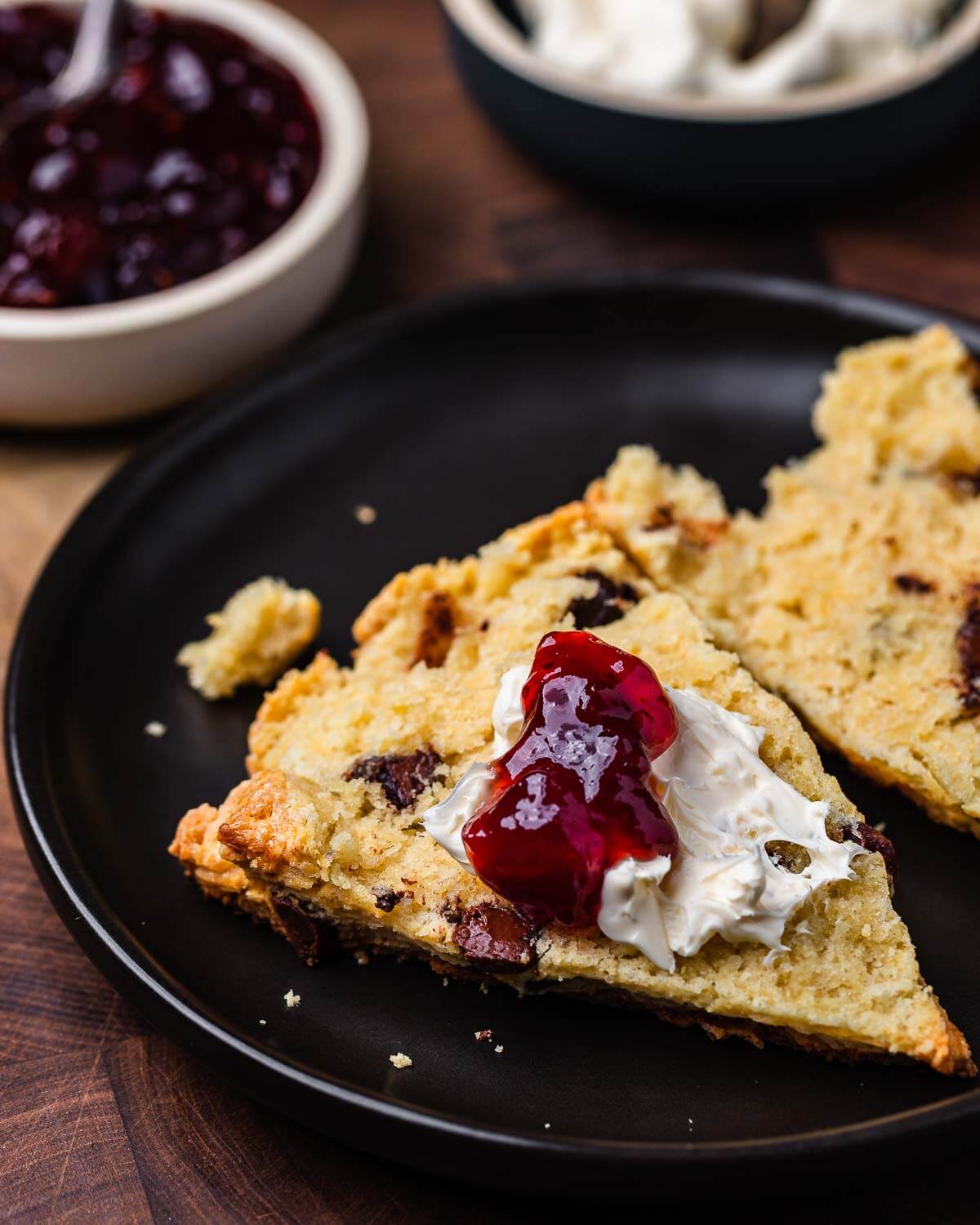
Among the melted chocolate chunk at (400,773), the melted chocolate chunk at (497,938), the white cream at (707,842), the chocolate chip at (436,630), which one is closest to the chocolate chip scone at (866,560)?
the white cream at (707,842)

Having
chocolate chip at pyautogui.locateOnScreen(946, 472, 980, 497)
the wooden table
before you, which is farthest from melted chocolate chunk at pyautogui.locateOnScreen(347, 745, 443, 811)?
chocolate chip at pyautogui.locateOnScreen(946, 472, 980, 497)

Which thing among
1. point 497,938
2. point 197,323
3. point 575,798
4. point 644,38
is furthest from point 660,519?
point 644,38

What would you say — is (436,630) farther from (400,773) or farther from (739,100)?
(739,100)

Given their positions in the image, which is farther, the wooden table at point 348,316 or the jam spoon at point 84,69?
the jam spoon at point 84,69

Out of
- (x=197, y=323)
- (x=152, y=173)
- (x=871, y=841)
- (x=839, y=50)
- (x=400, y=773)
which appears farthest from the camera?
(x=839, y=50)

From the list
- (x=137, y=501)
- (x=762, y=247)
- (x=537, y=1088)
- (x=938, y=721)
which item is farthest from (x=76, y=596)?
(x=762, y=247)

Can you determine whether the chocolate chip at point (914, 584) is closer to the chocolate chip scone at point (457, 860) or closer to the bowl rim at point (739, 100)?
the chocolate chip scone at point (457, 860)

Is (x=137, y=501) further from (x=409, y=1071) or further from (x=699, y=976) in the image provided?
(x=699, y=976)
